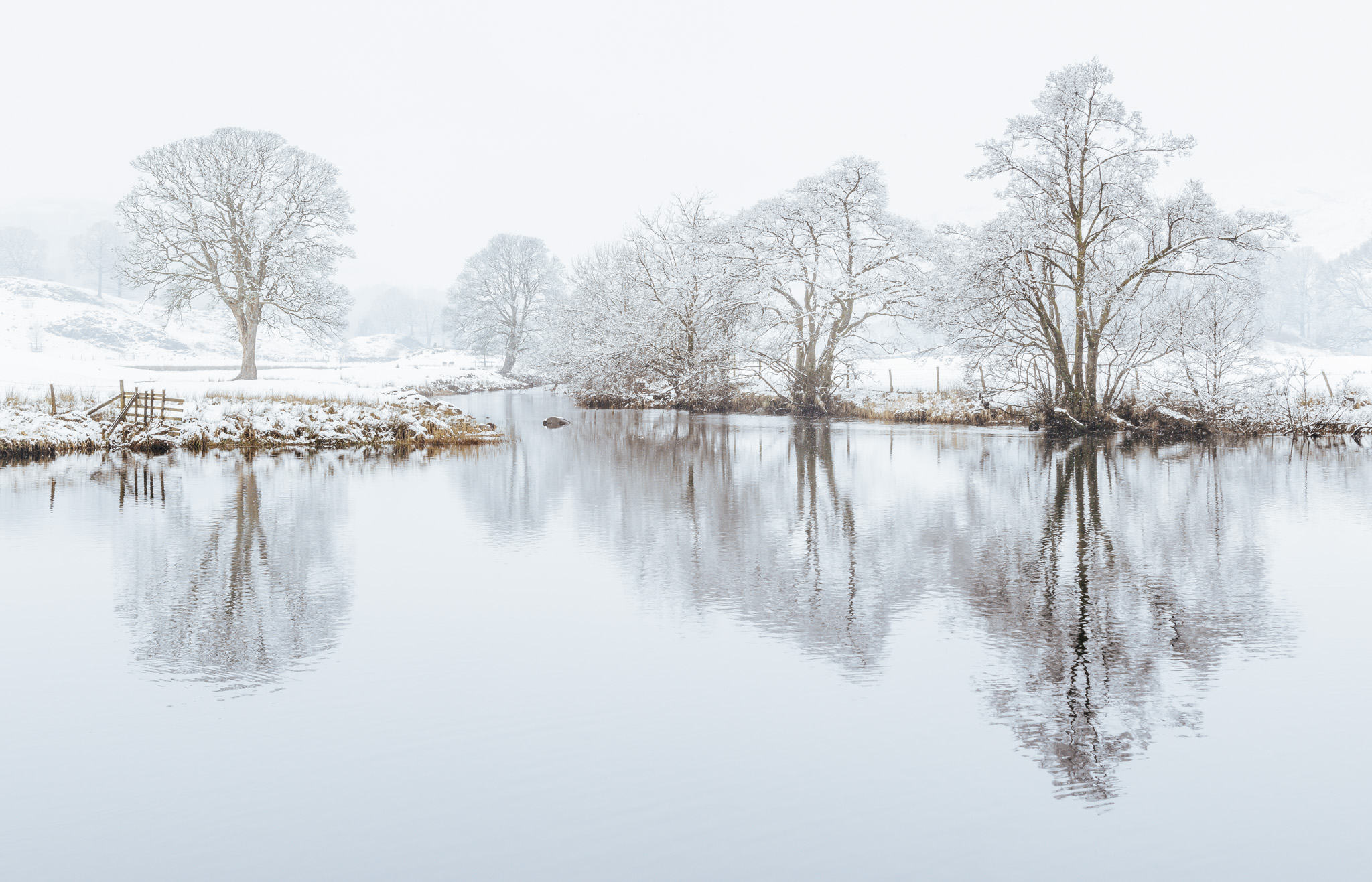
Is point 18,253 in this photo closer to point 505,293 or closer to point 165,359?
point 165,359

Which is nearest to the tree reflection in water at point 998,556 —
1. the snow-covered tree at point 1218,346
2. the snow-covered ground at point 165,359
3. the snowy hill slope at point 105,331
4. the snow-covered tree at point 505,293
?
A: the snow-covered tree at point 1218,346

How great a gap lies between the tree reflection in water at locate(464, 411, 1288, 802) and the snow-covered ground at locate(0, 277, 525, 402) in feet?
59.1

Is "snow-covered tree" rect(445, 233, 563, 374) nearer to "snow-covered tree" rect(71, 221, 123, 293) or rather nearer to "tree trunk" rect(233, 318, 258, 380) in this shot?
"tree trunk" rect(233, 318, 258, 380)

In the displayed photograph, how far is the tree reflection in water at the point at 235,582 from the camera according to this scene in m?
6.65

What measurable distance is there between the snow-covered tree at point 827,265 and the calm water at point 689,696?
26.5 m

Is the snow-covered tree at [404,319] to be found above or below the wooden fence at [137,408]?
above

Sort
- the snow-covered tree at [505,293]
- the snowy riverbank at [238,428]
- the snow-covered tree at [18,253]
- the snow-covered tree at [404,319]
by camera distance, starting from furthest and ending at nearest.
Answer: the snow-covered tree at [404,319], the snow-covered tree at [18,253], the snow-covered tree at [505,293], the snowy riverbank at [238,428]

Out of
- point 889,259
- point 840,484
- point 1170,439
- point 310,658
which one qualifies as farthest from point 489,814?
point 889,259

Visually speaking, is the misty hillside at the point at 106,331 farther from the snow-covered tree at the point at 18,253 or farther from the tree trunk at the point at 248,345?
the tree trunk at the point at 248,345

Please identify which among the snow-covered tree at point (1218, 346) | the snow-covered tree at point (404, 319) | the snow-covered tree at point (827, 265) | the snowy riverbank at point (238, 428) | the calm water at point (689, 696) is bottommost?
the calm water at point (689, 696)

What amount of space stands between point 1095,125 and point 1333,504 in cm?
1683

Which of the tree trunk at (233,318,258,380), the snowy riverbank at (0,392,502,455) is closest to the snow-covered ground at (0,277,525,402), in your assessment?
the tree trunk at (233,318,258,380)

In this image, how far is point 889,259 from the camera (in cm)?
3822

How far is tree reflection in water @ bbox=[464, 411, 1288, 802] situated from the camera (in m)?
5.83
